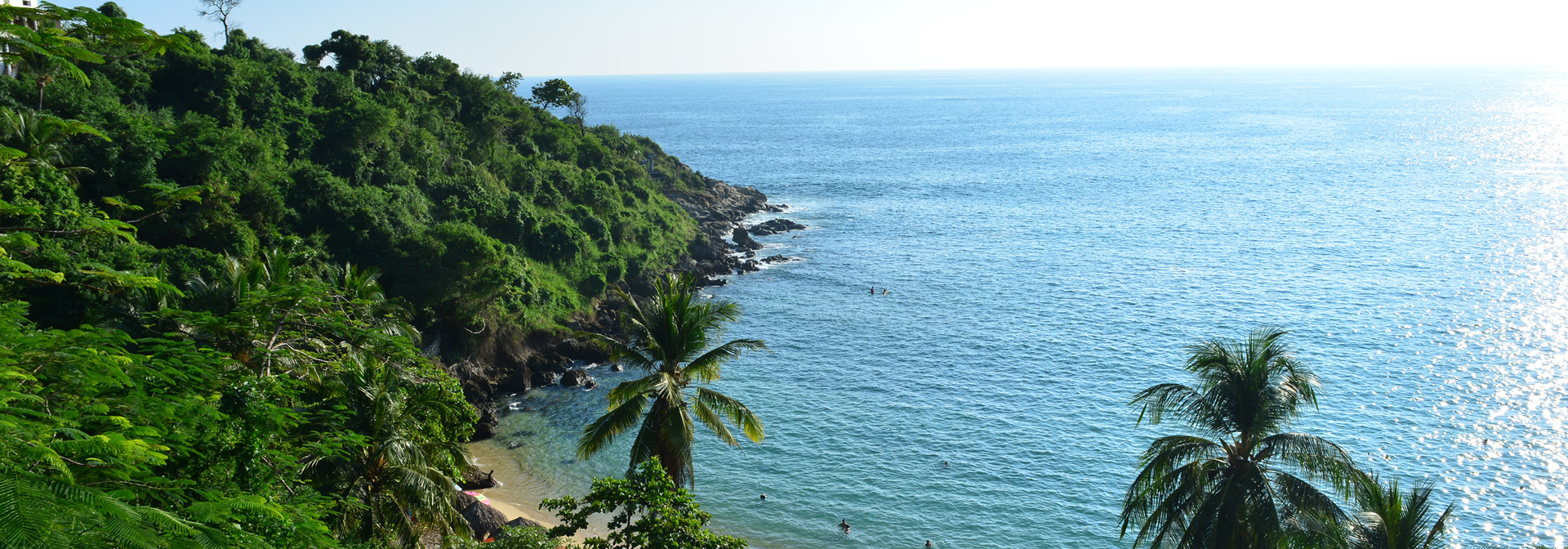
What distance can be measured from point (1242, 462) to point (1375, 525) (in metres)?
2.91

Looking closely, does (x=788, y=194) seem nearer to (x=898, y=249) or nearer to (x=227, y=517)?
(x=898, y=249)

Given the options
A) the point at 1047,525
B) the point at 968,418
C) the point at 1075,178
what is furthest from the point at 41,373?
the point at 1075,178

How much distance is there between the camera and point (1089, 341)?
58.3 m

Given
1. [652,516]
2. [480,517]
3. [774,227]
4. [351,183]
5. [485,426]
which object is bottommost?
[485,426]

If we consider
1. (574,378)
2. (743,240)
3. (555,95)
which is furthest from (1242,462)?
(555,95)

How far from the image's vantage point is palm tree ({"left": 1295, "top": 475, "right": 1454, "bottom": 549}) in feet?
56.1

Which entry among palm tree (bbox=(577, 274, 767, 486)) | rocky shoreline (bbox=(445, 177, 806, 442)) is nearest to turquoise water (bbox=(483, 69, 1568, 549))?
rocky shoreline (bbox=(445, 177, 806, 442))

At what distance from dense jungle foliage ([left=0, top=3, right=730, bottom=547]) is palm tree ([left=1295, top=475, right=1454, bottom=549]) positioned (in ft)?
62.6

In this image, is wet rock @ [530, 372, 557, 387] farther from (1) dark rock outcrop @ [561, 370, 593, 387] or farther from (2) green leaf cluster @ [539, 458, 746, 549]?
(2) green leaf cluster @ [539, 458, 746, 549]

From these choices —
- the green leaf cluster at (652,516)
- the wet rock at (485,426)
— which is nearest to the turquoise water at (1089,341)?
the wet rock at (485,426)

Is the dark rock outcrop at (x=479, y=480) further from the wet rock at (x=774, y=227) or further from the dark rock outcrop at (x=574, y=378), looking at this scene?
the wet rock at (x=774, y=227)

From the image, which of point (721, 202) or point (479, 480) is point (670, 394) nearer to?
point (479, 480)

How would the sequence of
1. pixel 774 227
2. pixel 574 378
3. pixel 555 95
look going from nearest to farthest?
pixel 574 378 < pixel 555 95 < pixel 774 227

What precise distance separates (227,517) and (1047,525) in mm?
31463
